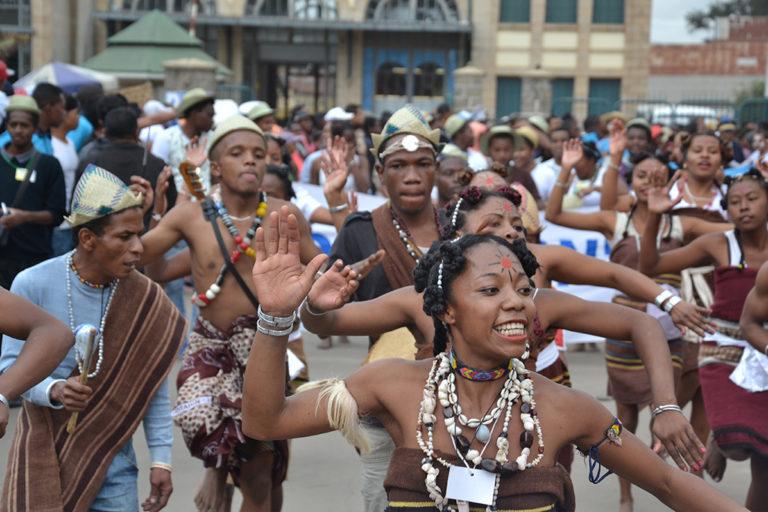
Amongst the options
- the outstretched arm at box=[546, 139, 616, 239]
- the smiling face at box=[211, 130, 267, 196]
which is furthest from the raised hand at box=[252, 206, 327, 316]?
the outstretched arm at box=[546, 139, 616, 239]

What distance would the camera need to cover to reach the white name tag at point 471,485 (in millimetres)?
3102

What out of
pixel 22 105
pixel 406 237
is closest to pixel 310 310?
pixel 406 237

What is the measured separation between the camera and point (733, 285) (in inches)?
233

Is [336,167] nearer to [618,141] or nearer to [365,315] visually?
[365,315]

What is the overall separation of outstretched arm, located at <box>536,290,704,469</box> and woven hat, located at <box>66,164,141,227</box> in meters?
1.63

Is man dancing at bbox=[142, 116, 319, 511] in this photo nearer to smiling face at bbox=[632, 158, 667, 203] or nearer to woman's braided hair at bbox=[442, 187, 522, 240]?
woman's braided hair at bbox=[442, 187, 522, 240]

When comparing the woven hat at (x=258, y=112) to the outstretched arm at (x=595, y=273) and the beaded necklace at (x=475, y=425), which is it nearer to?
the outstretched arm at (x=595, y=273)

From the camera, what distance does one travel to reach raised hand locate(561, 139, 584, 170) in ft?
27.2

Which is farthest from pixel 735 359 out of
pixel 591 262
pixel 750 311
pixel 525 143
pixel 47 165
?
pixel 525 143

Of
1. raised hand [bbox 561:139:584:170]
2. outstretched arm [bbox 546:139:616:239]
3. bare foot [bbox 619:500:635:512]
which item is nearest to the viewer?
bare foot [bbox 619:500:635:512]

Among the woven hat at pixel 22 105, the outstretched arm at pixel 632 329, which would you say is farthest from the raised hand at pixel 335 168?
the woven hat at pixel 22 105

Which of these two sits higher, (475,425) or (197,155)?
(197,155)

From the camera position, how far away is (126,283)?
4.61 metres

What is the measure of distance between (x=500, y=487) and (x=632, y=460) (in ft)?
1.33
